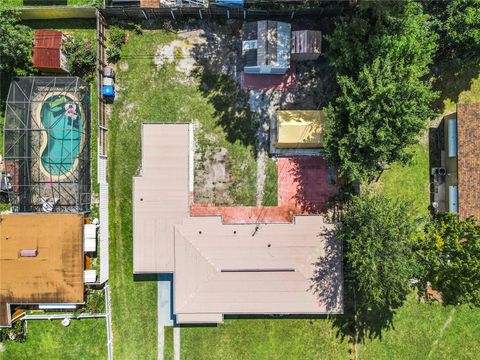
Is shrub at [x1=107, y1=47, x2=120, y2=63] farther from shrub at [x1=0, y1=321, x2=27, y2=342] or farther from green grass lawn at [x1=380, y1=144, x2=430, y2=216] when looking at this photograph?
green grass lawn at [x1=380, y1=144, x2=430, y2=216]

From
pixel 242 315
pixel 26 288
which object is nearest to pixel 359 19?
pixel 242 315

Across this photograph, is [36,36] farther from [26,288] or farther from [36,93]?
[26,288]

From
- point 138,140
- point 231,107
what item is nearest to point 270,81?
point 231,107

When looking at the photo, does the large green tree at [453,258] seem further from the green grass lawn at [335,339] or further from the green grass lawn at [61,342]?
the green grass lawn at [61,342]

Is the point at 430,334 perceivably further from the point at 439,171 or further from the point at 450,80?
the point at 450,80

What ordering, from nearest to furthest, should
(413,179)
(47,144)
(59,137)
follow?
(47,144), (59,137), (413,179)

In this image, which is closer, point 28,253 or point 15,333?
point 28,253

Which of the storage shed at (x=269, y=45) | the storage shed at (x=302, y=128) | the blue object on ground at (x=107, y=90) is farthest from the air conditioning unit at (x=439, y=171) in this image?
the blue object on ground at (x=107, y=90)
